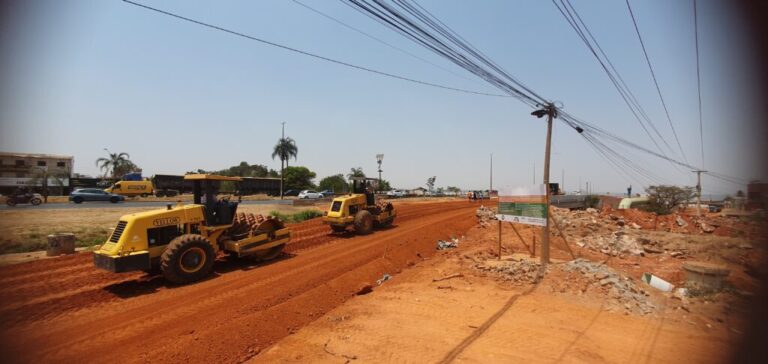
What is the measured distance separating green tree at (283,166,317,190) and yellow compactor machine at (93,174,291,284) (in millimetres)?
58566

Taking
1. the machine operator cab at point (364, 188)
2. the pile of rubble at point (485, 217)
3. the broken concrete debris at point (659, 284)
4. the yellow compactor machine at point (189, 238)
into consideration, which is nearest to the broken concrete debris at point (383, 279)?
the yellow compactor machine at point (189, 238)

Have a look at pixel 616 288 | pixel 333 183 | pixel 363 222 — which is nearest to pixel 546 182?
pixel 616 288

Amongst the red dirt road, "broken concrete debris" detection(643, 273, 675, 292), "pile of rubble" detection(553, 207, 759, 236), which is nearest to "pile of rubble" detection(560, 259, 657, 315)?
"broken concrete debris" detection(643, 273, 675, 292)

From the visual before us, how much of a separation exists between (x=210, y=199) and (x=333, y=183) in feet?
205

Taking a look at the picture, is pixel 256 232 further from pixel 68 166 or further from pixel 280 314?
pixel 68 166

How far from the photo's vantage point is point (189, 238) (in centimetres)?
851

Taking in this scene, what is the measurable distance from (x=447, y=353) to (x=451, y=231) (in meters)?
12.7

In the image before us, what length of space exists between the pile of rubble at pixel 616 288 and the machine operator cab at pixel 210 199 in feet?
32.0

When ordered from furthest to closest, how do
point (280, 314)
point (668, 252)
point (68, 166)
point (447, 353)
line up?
point (68, 166)
point (668, 252)
point (280, 314)
point (447, 353)

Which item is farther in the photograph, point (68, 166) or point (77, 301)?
point (68, 166)

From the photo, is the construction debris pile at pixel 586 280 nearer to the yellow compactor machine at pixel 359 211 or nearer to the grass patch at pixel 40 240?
the yellow compactor machine at pixel 359 211

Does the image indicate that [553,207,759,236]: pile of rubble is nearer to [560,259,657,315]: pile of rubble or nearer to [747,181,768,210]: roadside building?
[560,259,657,315]: pile of rubble

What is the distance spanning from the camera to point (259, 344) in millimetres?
5551

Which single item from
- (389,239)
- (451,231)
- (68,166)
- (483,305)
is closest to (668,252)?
(451,231)
